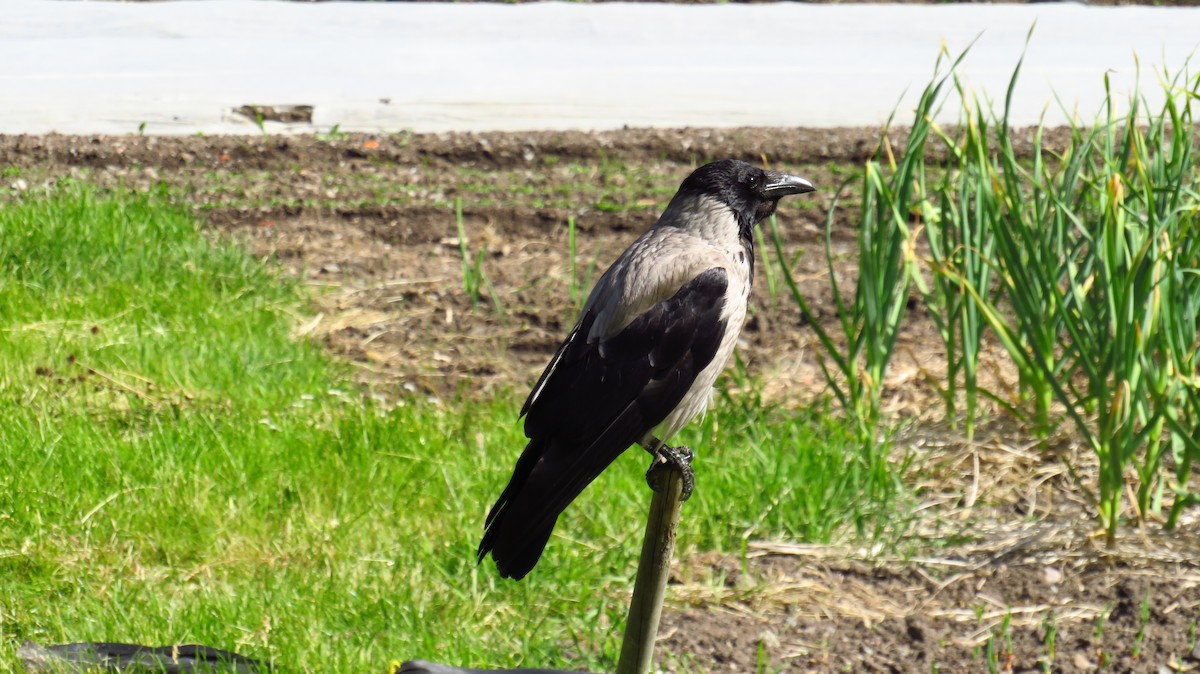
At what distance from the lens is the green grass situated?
2963 millimetres

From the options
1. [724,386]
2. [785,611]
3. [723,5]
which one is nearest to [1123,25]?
[723,5]

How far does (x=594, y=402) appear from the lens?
7.12 feet

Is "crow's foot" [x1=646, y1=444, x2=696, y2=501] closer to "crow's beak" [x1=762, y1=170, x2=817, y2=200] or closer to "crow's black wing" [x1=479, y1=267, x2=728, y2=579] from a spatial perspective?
"crow's black wing" [x1=479, y1=267, x2=728, y2=579]

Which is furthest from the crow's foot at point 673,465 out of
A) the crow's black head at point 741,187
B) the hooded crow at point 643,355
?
the crow's black head at point 741,187

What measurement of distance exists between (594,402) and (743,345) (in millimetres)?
2455

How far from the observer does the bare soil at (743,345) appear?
3.00m

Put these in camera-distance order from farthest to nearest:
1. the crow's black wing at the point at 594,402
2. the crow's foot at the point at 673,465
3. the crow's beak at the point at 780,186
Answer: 1. the crow's beak at the point at 780,186
2. the crow's foot at the point at 673,465
3. the crow's black wing at the point at 594,402

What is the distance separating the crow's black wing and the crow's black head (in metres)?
0.23

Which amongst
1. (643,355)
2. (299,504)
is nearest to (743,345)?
(299,504)

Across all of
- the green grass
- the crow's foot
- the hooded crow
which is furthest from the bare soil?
the hooded crow

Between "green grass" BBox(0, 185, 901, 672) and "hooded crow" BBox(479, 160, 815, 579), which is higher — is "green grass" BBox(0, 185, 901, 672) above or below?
below

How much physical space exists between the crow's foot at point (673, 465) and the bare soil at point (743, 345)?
523 mm

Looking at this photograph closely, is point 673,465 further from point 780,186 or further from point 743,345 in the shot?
point 743,345

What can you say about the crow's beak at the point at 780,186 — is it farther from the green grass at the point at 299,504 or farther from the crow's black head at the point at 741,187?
the green grass at the point at 299,504
